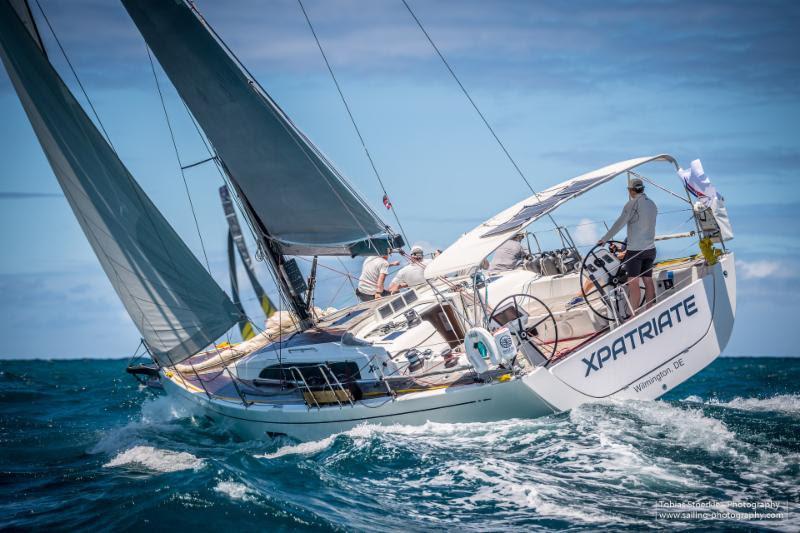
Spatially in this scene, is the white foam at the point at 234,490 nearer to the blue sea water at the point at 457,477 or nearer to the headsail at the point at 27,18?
the blue sea water at the point at 457,477

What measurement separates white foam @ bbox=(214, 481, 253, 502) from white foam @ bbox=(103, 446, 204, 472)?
42.8 inches

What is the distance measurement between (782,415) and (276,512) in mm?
6233

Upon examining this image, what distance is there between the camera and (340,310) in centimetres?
1277

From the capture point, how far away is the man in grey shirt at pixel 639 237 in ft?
30.2

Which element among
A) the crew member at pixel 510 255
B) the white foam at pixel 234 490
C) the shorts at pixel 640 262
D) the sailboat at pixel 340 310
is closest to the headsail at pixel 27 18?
the sailboat at pixel 340 310

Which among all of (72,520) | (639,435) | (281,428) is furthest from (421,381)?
(72,520)

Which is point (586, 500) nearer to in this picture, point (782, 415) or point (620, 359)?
point (620, 359)

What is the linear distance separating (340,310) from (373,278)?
83 centimetres

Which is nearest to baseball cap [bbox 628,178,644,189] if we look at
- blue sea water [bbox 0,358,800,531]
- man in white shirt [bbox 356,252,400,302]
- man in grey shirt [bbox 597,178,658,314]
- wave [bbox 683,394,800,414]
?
man in grey shirt [bbox 597,178,658,314]

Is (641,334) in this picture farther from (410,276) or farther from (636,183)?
(410,276)

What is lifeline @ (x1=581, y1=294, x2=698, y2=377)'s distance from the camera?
8.52 meters

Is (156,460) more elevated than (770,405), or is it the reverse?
(156,460)

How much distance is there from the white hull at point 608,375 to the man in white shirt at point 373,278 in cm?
364

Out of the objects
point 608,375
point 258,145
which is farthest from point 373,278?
point 608,375
